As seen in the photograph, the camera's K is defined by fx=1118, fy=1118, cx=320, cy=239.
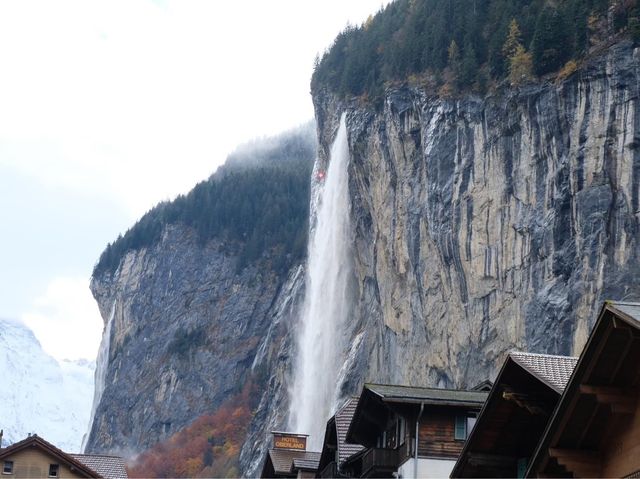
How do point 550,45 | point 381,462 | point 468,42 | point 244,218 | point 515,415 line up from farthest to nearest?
point 244,218 < point 468,42 < point 550,45 < point 381,462 < point 515,415

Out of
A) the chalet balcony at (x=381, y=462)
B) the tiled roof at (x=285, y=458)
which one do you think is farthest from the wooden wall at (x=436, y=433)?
the tiled roof at (x=285, y=458)

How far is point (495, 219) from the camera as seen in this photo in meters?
77.2

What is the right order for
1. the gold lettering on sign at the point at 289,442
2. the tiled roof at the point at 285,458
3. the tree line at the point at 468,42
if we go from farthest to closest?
the tree line at the point at 468,42 < the gold lettering on sign at the point at 289,442 < the tiled roof at the point at 285,458

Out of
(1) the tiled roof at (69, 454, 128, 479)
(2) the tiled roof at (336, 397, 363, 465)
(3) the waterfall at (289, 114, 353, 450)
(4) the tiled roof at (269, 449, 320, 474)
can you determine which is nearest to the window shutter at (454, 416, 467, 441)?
(2) the tiled roof at (336, 397, 363, 465)

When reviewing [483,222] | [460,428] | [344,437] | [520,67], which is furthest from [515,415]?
[520,67]

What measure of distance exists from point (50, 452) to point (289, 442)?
15.1m

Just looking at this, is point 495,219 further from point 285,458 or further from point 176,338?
point 176,338

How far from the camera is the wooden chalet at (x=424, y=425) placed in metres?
33.6

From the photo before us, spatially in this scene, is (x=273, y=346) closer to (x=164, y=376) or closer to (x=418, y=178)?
(x=164, y=376)

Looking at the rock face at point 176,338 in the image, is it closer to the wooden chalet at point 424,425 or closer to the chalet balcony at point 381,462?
the chalet balcony at point 381,462

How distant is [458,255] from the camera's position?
8031cm

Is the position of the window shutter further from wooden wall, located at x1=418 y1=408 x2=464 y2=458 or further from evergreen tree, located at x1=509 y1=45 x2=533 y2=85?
evergreen tree, located at x1=509 y1=45 x2=533 y2=85

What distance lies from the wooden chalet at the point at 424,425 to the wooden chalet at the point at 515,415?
1425 centimetres

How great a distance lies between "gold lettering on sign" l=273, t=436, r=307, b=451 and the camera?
182 ft
